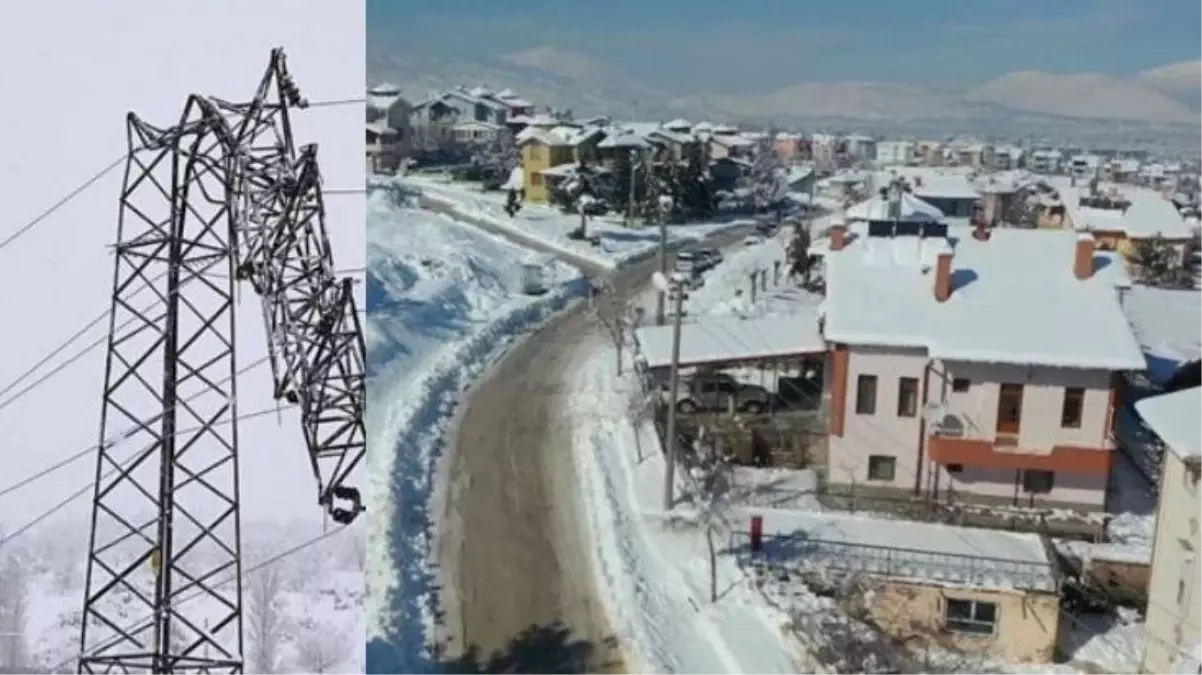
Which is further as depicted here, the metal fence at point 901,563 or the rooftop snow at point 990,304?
the metal fence at point 901,563

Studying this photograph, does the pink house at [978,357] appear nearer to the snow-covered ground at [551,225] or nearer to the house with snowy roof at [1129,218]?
the house with snowy roof at [1129,218]

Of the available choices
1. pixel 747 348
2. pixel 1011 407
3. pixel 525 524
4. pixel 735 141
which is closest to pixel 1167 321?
pixel 1011 407

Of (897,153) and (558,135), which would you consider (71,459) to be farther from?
(897,153)

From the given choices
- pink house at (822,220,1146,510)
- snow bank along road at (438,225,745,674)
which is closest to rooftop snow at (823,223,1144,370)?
pink house at (822,220,1146,510)

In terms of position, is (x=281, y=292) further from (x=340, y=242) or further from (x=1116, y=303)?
(x=1116, y=303)

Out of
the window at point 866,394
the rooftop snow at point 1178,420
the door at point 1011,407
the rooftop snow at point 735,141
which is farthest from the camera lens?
the rooftop snow at point 735,141

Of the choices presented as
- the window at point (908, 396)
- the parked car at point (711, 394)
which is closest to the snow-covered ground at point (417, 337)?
the parked car at point (711, 394)

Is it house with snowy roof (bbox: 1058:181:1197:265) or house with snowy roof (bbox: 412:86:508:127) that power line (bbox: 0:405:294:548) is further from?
house with snowy roof (bbox: 1058:181:1197:265)

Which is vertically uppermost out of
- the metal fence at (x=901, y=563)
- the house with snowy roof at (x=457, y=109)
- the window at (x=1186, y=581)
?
the house with snowy roof at (x=457, y=109)
